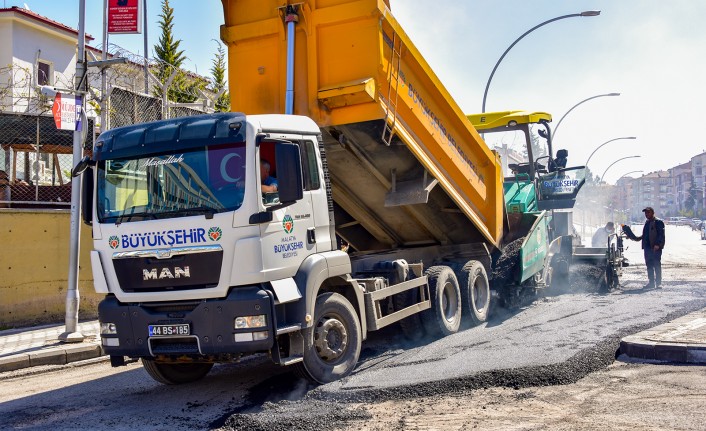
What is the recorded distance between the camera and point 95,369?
824cm

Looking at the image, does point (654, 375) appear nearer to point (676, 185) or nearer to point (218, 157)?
point (218, 157)

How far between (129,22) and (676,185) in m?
168

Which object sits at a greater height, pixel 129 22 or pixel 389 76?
pixel 129 22

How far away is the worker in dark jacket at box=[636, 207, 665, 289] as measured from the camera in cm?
1371

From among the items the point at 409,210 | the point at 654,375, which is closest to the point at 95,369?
the point at 409,210

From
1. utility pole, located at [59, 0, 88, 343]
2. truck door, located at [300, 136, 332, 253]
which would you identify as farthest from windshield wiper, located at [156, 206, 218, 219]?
utility pole, located at [59, 0, 88, 343]

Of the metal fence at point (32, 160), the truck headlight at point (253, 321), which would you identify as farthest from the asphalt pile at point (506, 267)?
the metal fence at point (32, 160)

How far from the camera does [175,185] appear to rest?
603cm

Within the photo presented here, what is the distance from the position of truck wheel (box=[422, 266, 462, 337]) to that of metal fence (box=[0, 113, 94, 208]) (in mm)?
6772

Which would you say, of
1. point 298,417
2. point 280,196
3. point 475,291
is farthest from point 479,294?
point 298,417

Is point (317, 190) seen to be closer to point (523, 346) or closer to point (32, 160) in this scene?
point (523, 346)

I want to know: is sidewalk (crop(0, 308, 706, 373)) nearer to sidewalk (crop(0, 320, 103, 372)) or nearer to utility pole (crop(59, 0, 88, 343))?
sidewalk (crop(0, 320, 103, 372))

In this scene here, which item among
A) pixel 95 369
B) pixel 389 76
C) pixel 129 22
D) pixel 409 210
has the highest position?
pixel 129 22

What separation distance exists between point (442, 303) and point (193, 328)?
12.9ft
